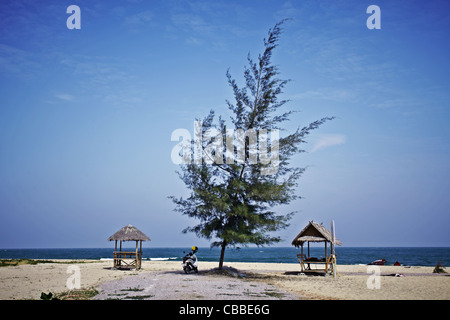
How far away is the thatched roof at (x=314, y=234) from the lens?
2538 centimetres

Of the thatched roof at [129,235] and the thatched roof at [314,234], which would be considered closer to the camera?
the thatched roof at [314,234]

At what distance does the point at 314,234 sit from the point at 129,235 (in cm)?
1461

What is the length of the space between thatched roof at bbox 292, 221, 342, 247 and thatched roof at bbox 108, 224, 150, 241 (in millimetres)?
12511

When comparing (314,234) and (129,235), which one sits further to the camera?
(129,235)

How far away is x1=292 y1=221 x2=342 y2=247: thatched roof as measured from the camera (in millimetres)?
25375

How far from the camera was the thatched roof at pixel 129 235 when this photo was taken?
29197 millimetres

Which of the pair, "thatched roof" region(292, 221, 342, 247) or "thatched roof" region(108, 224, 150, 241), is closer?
"thatched roof" region(292, 221, 342, 247)

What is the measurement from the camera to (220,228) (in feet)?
75.9

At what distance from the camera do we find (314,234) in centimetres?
2584

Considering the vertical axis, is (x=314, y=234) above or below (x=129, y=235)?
above

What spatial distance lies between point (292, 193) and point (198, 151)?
6.69 meters

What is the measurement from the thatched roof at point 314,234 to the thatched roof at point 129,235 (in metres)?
12.5
